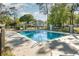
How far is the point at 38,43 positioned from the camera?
9.64 feet

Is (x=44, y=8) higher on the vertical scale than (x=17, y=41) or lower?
higher

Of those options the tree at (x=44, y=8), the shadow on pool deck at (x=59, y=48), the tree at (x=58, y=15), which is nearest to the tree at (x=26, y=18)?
the tree at (x=44, y=8)

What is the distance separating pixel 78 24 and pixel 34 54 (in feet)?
3.08

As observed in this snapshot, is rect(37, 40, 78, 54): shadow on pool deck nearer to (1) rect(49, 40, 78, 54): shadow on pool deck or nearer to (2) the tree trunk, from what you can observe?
(1) rect(49, 40, 78, 54): shadow on pool deck

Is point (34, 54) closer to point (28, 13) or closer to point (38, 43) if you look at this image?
point (38, 43)

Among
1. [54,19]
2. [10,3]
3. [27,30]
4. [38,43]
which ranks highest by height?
[10,3]

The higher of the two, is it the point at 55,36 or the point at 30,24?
the point at 30,24

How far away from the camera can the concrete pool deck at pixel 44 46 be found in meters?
2.89

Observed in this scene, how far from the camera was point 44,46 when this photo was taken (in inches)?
116

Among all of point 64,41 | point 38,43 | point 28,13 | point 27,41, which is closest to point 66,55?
point 64,41

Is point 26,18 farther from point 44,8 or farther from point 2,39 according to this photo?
point 2,39

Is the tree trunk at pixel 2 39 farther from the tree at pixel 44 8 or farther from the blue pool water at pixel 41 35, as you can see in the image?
the tree at pixel 44 8

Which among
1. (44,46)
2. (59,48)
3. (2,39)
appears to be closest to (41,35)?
(44,46)

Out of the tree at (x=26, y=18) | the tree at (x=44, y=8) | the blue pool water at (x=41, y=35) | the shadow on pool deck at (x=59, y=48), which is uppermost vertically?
the tree at (x=44, y=8)
